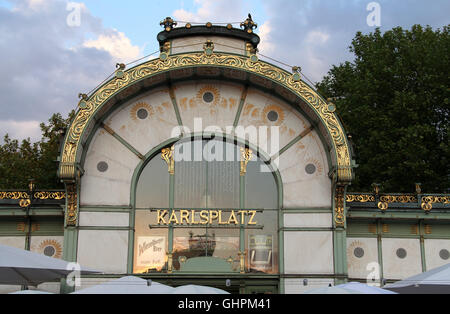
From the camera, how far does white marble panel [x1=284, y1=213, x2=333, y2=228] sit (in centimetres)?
1869

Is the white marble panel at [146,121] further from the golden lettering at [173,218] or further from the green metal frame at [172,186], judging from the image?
the golden lettering at [173,218]

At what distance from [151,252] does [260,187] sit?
157 inches

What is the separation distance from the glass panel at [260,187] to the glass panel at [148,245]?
2.90 meters

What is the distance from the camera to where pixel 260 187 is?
1922cm

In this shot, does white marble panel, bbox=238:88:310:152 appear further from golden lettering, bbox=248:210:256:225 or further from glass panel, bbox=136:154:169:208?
glass panel, bbox=136:154:169:208

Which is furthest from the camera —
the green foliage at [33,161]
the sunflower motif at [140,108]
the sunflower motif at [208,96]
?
the green foliage at [33,161]

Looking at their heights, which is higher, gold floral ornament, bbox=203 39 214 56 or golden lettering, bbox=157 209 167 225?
gold floral ornament, bbox=203 39 214 56

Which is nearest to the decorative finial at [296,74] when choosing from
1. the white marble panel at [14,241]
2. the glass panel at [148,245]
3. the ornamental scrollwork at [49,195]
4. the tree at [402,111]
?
the glass panel at [148,245]

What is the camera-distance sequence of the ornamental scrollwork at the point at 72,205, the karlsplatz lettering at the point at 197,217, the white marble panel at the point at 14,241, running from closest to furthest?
1. the ornamental scrollwork at the point at 72,205
2. the karlsplatz lettering at the point at 197,217
3. the white marble panel at the point at 14,241

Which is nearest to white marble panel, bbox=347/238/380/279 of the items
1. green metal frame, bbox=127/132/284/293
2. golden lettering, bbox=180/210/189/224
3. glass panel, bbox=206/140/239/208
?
green metal frame, bbox=127/132/284/293

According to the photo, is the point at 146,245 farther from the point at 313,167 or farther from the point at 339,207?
the point at 339,207

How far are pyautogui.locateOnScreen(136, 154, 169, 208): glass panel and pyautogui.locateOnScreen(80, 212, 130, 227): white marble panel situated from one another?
639 mm

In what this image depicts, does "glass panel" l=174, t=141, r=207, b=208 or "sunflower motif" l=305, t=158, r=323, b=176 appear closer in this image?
"glass panel" l=174, t=141, r=207, b=208
